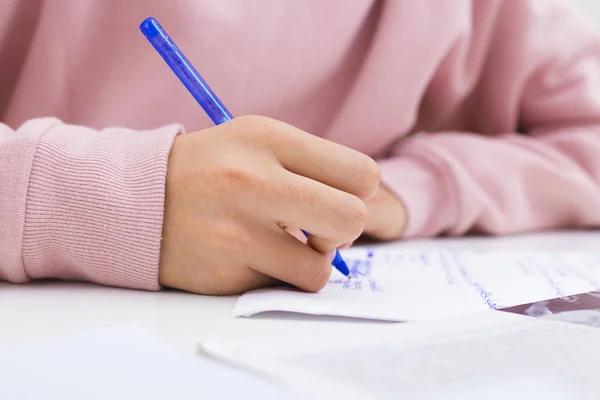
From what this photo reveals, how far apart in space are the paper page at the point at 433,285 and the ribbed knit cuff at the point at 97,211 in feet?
0.18

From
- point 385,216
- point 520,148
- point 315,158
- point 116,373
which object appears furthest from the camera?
point 520,148

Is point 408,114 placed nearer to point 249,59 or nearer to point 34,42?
point 249,59

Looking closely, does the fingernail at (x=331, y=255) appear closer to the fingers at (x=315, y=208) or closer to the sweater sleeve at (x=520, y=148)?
the fingers at (x=315, y=208)

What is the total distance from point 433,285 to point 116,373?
0.59ft

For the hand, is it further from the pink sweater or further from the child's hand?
the child's hand

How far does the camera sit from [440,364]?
7.9 inches

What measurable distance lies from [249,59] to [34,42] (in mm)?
151

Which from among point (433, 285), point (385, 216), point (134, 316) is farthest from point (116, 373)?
point (385, 216)

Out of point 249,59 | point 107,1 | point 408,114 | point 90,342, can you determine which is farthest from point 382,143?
point 90,342

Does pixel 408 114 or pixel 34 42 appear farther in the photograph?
pixel 408 114

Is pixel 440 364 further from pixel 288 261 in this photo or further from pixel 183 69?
pixel 183 69

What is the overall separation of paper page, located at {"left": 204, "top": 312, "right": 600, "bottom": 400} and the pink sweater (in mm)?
119

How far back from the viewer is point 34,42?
17.7 inches

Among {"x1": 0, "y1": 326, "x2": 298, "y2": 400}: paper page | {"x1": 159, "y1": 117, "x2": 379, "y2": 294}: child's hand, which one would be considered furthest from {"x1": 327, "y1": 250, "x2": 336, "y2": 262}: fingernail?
{"x1": 0, "y1": 326, "x2": 298, "y2": 400}: paper page
